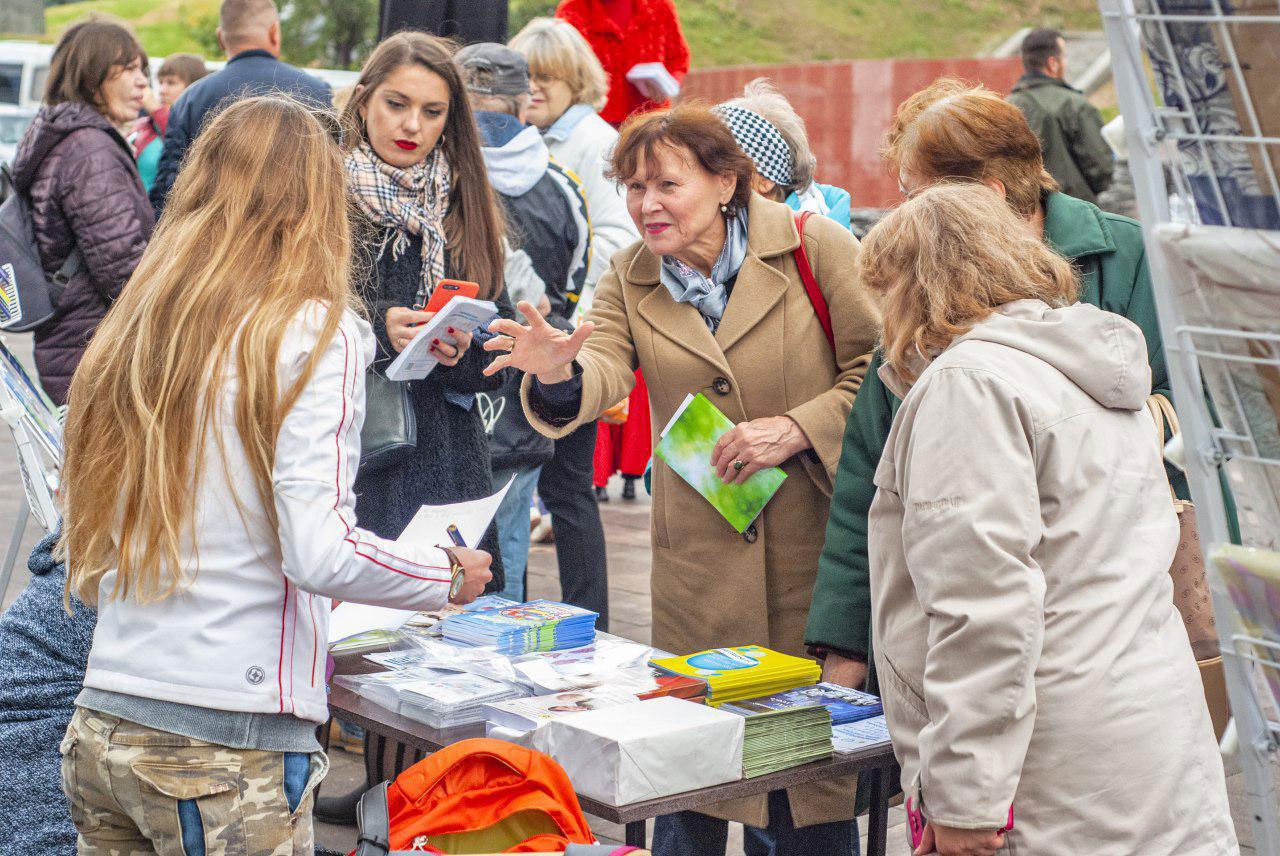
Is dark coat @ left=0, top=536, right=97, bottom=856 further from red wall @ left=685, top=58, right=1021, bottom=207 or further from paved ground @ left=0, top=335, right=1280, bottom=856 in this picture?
red wall @ left=685, top=58, right=1021, bottom=207

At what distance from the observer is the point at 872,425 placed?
2.86 metres

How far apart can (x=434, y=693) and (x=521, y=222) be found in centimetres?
215

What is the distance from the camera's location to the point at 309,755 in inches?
91.4

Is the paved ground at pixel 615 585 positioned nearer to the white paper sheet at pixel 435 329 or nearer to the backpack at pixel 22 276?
the backpack at pixel 22 276

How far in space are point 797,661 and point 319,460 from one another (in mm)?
1070

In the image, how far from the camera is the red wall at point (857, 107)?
16266 millimetres

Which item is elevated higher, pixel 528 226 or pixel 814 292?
pixel 528 226

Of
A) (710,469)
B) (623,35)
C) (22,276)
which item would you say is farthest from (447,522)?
(623,35)

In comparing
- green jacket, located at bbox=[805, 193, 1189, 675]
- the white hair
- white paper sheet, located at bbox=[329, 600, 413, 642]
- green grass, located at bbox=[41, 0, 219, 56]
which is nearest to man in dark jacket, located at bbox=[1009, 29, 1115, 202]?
the white hair

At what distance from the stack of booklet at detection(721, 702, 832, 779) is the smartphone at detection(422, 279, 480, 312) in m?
1.41

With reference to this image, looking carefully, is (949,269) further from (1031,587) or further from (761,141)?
(761,141)

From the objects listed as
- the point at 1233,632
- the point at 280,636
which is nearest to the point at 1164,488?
the point at 1233,632

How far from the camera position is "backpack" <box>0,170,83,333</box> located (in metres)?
4.70

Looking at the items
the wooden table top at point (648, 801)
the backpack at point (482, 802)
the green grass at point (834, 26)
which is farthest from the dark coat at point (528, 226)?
the green grass at point (834, 26)
